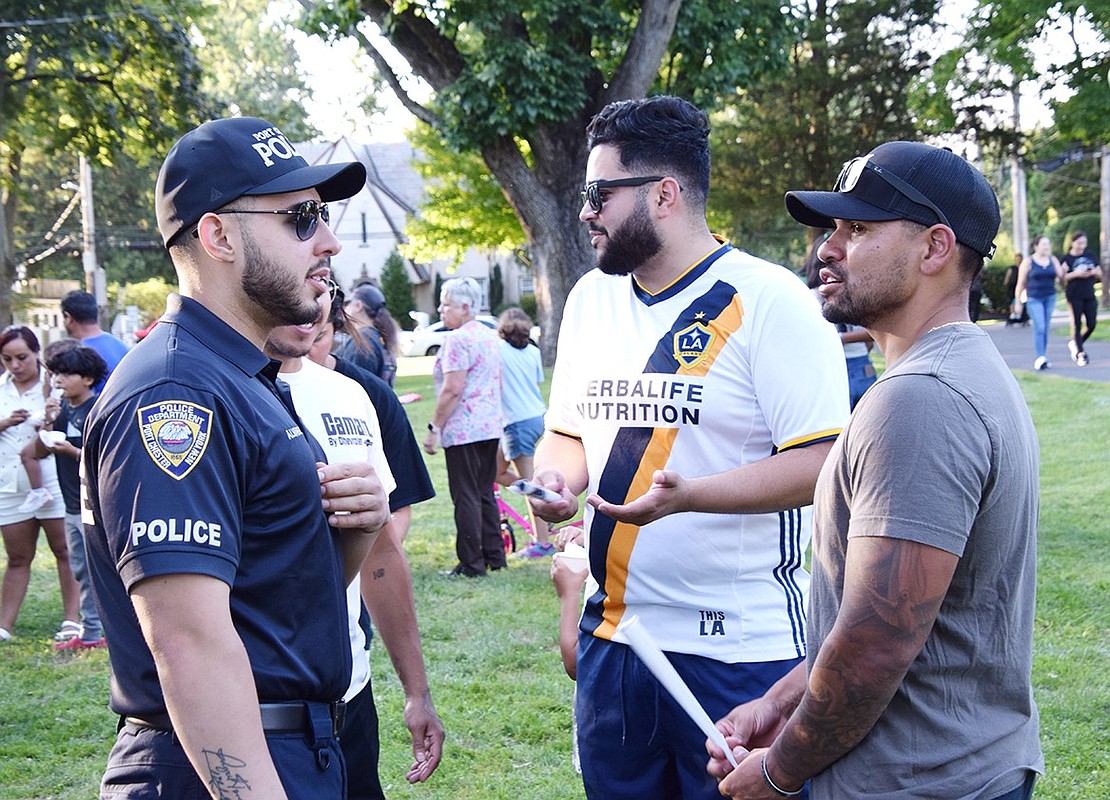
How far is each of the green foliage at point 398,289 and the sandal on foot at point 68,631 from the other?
4474 centimetres

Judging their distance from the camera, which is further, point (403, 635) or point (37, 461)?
point (37, 461)

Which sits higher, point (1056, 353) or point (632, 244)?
point (632, 244)

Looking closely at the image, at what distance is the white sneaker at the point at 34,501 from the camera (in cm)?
777

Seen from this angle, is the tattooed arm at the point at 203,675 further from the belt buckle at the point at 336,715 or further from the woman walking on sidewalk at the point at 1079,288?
the woman walking on sidewalk at the point at 1079,288

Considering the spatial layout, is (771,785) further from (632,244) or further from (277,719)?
(632,244)

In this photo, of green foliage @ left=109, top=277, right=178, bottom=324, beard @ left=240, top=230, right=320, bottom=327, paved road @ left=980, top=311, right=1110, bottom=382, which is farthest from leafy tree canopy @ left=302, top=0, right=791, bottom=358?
green foliage @ left=109, top=277, right=178, bottom=324

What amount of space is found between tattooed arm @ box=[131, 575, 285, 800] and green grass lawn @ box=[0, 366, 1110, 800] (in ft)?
11.0

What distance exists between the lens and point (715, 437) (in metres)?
3.04

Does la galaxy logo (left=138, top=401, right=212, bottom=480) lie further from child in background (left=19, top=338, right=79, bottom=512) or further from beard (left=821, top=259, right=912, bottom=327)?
child in background (left=19, top=338, right=79, bottom=512)

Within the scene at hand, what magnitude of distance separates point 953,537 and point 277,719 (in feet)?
4.38

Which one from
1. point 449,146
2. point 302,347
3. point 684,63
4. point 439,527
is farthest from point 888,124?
point 302,347

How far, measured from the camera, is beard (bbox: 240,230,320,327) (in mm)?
2248

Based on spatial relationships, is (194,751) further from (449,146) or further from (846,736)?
(449,146)

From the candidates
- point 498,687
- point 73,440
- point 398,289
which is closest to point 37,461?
point 73,440
